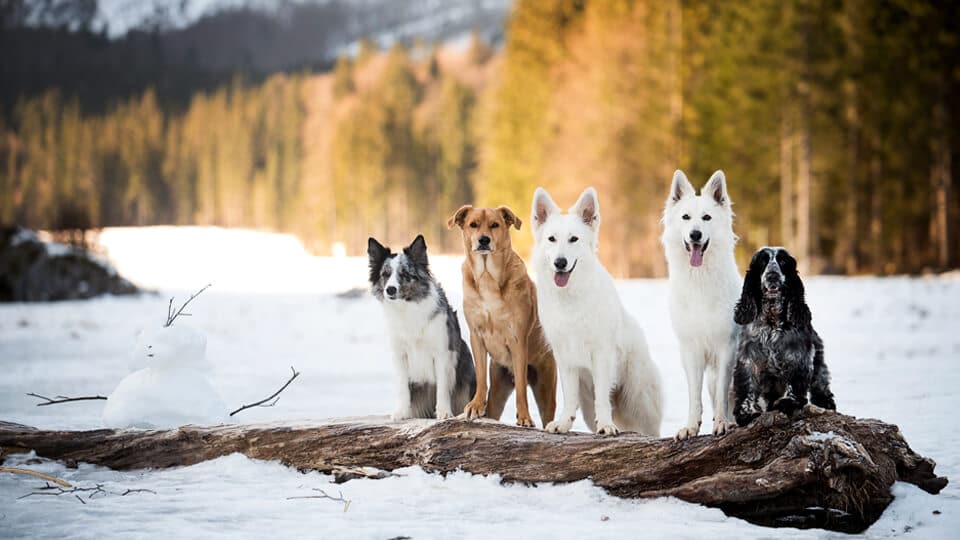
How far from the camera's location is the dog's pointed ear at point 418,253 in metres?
6.05

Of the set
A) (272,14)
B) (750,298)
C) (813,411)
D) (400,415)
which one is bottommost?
(400,415)

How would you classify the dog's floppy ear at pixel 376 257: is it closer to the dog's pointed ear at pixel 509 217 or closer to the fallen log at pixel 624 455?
the dog's pointed ear at pixel 509 217

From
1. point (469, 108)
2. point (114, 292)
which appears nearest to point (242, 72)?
point (469, 108)

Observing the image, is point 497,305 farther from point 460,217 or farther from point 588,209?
point 588,209

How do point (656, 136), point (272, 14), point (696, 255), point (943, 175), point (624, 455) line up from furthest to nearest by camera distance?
point (272, 14), point (943, 175), point (656, 136), point (624, 455), point (696, 255)

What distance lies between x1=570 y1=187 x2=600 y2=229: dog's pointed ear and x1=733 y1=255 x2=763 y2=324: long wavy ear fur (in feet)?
3.89

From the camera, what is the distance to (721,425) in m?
4.79

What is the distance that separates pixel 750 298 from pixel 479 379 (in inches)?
78.4

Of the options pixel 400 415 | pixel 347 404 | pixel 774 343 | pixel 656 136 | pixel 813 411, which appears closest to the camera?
pixel 774 343

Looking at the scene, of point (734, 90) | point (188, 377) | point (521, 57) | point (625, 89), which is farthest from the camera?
point (521, 57)

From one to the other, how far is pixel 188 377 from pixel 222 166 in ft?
246

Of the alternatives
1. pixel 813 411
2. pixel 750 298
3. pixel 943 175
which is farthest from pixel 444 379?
pixel 943 175

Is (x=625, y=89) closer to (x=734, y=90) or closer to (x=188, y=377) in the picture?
(x=734, y=90)

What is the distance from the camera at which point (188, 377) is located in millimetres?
6758
